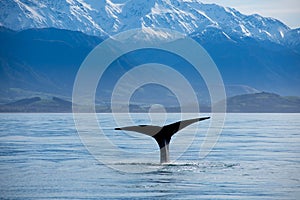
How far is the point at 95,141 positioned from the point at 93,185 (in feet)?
67.7

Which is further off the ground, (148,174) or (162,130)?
(162,130)

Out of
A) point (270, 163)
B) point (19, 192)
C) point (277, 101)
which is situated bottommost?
point (19, 192)

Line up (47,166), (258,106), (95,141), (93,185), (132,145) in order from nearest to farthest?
1. (93,185)
2. (47,166)
3. (132,145)
4. (95,141)
5. (258,106)

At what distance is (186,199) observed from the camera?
19578 mm

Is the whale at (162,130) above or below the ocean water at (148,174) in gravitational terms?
above

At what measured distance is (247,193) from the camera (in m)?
20.4

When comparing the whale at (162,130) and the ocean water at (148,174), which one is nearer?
the ocean water at (148,174)

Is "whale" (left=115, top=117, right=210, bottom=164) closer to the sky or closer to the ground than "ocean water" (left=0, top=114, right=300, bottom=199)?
closer to the sky

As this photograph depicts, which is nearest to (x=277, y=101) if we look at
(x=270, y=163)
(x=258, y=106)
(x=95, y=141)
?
(x=258, y=106)

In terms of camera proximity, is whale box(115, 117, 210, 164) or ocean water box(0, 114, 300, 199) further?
whale box(115, 117, 210, 164)

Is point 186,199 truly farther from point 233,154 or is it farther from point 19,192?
point 233,154

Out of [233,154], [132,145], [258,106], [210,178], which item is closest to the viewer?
[210,178]

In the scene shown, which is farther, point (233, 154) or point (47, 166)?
point (233, 154)

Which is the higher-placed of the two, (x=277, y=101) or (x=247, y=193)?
(x=277, y=101)
